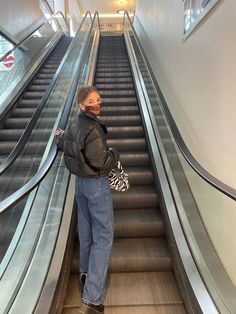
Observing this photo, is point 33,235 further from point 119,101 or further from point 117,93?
point 117,93

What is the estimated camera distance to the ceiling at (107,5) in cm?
1770

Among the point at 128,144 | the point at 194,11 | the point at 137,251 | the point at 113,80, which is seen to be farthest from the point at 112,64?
the point at 137,251

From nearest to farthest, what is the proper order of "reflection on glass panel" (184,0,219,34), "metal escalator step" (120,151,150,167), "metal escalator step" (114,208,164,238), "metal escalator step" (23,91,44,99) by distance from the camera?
"reflection on glass panel" (184,0,219,34)
"metal escalator step" (114,208,164,238)
"metal escalator step" (120,151,150,167)
"metal escalator step" (23,91,44,99)

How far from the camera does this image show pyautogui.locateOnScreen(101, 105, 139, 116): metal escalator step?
218 inches

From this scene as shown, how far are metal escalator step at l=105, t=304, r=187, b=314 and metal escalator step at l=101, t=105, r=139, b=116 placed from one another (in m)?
3.56

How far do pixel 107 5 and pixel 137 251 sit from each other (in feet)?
58.5

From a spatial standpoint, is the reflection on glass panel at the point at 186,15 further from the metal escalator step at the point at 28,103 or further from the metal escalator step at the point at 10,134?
the metal escalator step at the point at 28,103

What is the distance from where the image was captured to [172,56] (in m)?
4.36

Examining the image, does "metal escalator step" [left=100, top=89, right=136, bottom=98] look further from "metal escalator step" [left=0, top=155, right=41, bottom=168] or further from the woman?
the woman

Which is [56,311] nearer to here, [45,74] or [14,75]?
[14,75]

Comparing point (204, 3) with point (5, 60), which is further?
point (5, 60)

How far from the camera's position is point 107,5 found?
722 inches

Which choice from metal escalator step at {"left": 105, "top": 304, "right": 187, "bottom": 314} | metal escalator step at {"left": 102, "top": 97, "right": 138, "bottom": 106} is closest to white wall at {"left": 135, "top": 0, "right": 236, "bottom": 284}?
metal escalator step at {"left": 105, "top": 304, "right": 187, "bottom": 314}

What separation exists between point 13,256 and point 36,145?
148 centimetres
